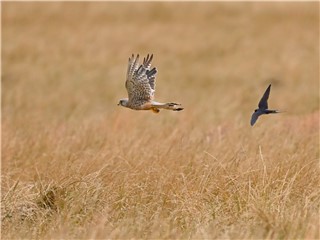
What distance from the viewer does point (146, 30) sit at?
16.4 m

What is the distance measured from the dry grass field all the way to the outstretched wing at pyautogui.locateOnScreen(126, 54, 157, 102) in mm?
602

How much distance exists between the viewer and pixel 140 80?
15.0 ft

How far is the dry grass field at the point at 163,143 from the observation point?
439 cm

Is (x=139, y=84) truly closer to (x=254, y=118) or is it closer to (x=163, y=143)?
(x=254, y=118)

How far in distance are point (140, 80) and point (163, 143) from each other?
1.68 metres

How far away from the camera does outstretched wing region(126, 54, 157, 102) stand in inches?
179

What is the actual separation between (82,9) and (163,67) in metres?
4.19

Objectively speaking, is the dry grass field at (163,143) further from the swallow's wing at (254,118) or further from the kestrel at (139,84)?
the kestrel at (139,84)

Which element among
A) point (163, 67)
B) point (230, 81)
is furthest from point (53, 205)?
point (163, 67)

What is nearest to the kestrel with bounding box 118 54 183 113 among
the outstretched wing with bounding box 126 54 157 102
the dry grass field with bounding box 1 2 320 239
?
the outstretched wing with bounding box 126 54 157 102

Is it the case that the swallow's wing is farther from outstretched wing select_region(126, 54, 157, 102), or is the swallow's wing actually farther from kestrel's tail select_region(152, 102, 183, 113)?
outstretched wing select_region(126, 54, 157, 102)

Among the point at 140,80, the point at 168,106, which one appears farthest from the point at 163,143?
the point at 168,106

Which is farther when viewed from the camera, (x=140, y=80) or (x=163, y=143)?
(x=163, y=143)

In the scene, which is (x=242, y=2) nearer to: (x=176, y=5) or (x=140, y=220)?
(x=176, y=5)
